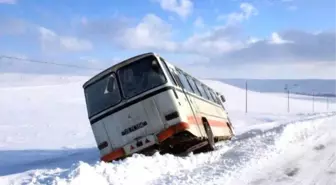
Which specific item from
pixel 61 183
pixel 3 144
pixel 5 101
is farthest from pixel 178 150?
pixel 5 101

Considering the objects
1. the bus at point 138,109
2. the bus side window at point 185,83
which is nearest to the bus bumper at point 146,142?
the bus at point 138,109

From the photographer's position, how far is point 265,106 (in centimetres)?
10225

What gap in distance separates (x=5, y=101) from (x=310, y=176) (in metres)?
56.4

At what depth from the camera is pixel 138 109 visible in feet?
38.4

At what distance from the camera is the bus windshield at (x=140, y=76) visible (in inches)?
463

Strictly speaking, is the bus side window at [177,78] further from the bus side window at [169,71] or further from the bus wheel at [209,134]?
→ the bus wheel at [209,134]

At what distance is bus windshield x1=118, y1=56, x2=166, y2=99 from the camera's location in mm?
11758

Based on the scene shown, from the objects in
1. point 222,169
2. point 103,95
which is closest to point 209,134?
point 103,95

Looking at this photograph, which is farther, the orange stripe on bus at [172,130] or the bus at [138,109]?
the bus at [138,109]

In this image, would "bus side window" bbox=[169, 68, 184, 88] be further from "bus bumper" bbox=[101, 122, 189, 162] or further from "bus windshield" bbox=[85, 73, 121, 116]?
"bus windshield" bbox=[85, 73, 121, 116]

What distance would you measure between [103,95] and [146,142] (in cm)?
175

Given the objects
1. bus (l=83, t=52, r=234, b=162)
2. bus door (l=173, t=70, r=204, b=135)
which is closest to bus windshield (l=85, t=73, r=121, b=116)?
bus (l=83, t=52, r=234, b=162)

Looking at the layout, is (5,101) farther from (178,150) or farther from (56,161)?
(178,150)

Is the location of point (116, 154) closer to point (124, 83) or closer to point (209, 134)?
point (124, 83)
